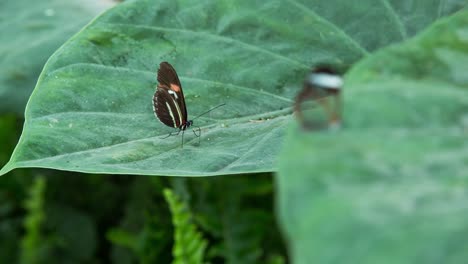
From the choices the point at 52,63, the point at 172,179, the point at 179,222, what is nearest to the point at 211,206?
the point at 172,179

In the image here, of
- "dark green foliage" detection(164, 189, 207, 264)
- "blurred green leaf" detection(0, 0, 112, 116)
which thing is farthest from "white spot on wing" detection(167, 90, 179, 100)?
"blurred green leaf" detection(0, 0, 112, 116)

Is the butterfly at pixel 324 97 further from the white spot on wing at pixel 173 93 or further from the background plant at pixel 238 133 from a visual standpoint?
the white spot on wing at pixel 173 93

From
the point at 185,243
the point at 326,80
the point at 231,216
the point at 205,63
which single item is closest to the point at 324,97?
the point at 326,80

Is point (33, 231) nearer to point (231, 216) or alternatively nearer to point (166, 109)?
point (231, 216)

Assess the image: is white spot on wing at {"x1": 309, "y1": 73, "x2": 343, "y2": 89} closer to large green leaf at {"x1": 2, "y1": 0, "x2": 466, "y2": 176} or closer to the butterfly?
the butterfly

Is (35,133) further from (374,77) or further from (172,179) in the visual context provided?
(172,179)
